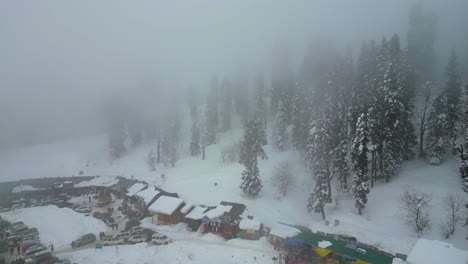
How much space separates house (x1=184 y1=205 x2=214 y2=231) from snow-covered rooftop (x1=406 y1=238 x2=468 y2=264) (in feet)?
74.1

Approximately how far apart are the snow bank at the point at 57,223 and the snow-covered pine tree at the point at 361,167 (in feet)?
107

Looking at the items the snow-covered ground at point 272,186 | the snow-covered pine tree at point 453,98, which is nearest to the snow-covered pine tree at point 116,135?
the snow-covered ground at point 272,186

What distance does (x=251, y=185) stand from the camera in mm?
42312

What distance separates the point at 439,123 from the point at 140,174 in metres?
54.2

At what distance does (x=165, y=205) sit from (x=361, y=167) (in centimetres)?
2631

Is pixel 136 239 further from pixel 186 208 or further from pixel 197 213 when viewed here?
pixel 197 213

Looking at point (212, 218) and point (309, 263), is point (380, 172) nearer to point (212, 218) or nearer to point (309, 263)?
point (309, 263)

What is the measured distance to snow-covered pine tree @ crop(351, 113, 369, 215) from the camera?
35.0m

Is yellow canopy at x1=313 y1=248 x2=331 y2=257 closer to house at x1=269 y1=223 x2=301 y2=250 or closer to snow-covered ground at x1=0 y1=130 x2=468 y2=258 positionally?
house at x1=269 y1=223 x2=301 y2=250

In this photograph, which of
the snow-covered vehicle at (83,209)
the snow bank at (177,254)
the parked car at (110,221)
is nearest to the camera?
the snow bank at (177,254)

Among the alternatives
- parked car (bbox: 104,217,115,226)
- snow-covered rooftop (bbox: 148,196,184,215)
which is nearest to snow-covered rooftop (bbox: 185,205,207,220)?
snow-covered rooftop (bbox: 148,196,184,215)

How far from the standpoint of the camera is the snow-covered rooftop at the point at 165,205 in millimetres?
38647

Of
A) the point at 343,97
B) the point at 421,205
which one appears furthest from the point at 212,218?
the point at 343,97

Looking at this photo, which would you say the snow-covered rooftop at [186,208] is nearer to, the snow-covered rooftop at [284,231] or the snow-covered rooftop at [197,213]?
the snow-covered rooftop at [197,213]
